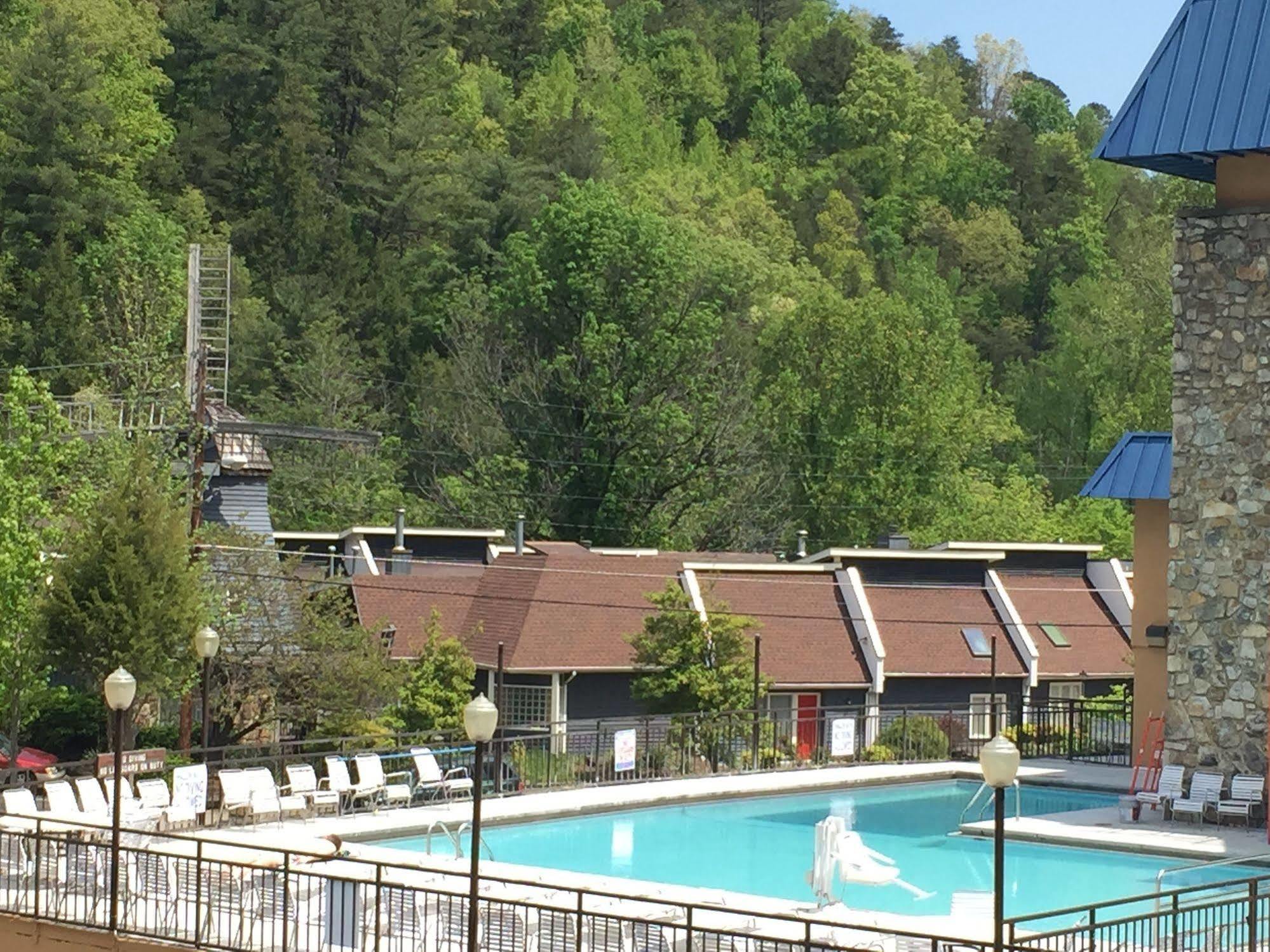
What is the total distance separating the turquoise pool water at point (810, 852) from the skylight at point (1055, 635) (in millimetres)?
15940

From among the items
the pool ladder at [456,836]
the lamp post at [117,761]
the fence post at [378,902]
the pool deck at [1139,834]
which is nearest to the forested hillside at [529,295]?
the pool ladder at [456,836]

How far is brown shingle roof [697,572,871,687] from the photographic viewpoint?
41938 mm

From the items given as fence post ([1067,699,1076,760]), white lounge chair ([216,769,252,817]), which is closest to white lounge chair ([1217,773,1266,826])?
fence post ([1067,699,1076,760])

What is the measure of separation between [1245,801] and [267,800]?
39.4 ft

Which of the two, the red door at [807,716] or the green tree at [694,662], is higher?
the green tree at [694,662]

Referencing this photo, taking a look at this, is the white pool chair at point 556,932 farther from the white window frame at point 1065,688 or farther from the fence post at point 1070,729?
the white window frame at point 1065,688

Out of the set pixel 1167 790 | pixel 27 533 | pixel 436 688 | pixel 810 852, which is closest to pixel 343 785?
pixel 810 852

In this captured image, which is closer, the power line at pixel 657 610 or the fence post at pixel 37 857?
the fence post at pixel 37 857

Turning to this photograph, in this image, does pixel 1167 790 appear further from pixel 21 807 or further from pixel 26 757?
pixel 26 757

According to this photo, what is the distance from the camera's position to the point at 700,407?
66.1 metres

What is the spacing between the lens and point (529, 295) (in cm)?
6781

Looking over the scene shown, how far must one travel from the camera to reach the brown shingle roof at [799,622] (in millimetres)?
41938

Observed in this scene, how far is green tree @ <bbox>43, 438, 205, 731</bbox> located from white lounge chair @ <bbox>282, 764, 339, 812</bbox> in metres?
3.62

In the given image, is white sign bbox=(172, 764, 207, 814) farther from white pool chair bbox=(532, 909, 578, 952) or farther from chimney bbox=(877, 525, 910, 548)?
chimney bbox=(877, 525, 910, 548)
